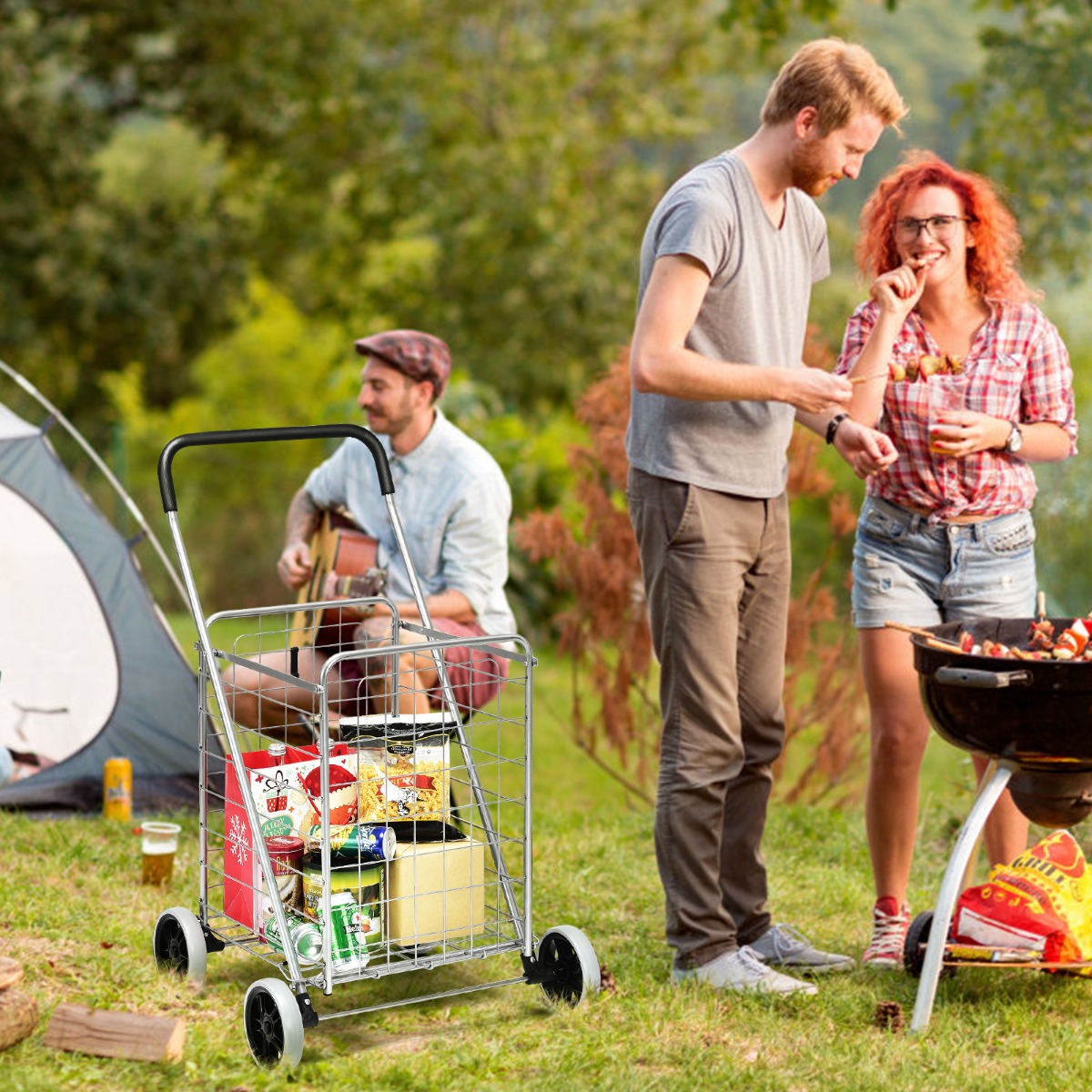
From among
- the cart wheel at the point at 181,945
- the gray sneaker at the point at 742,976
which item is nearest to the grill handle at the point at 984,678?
the gray sneaker at the point at 742,976

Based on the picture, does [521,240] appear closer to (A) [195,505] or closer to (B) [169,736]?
(A) [195,505]

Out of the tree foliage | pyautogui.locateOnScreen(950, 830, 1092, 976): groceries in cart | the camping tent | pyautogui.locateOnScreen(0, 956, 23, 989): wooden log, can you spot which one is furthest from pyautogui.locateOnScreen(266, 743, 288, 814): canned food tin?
the tree foliage

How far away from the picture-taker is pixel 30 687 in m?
4.75

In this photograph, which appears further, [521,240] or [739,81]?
[739,81]

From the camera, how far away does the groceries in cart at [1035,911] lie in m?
3.20

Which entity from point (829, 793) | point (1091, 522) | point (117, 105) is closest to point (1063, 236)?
point (1091, 522)

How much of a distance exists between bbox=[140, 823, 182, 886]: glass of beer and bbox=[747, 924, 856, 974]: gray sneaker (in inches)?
60.4

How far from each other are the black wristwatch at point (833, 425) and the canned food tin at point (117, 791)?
2462 millimetres

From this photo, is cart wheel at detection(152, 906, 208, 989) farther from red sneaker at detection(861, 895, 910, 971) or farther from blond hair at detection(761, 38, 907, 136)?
blond hair at detection(761, 38, 907, 136)

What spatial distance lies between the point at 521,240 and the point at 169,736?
8.80 m

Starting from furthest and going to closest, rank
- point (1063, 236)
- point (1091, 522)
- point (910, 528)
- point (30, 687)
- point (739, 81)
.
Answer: point (739, 81) < point (1063, 236) < point (1091, 522) < point (30, 687) < point (910, 528)

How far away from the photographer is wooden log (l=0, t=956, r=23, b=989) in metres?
2.84

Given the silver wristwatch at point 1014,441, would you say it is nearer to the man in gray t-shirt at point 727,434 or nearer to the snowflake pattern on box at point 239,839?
the man in gray t-shirt at point 727,434

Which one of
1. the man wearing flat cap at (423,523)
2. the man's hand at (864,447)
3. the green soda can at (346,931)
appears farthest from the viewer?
the man wearing flat cap at (423,523)
